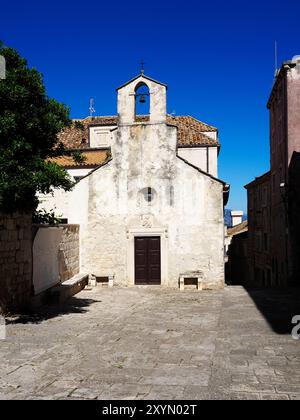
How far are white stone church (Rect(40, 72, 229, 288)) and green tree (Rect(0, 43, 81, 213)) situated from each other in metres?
7.46

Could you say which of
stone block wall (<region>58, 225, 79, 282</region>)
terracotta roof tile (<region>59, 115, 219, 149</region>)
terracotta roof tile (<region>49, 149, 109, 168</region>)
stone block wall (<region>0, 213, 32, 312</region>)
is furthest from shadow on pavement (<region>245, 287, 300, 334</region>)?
terracotta roof tile (<region>49, 149, 109, 168</region>)

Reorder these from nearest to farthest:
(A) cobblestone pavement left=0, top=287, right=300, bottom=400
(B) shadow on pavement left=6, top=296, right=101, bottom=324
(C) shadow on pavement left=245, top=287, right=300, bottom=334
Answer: (A) cobblestone pavement left=0, top=287, right=300, bottom=400 < (C) shadow on pavement left=245, top=287, right=300, bottom=334 < (B) shadow on pavement left=6, top=296, right=101, bottom=324

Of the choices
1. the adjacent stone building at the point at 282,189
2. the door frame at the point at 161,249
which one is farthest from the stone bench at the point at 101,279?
the adjacent stone building at the point at 282,189

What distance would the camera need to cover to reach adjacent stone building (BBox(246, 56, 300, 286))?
1942 cm

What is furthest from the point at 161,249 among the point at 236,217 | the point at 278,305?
the point at 236,217

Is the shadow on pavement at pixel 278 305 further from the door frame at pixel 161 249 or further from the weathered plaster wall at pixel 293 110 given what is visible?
the weathered plaster wall at pixel 293 110

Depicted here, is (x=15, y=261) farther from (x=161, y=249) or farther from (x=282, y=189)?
(x=282, y=189)

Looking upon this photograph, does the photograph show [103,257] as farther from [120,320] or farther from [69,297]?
[120,320]

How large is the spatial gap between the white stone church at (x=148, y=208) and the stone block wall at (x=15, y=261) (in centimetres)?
538

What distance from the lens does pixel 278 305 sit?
13.1 metres

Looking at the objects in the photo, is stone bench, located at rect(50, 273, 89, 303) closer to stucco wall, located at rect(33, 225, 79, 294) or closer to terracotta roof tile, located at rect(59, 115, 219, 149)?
stucco wall, located at rect(33, 225, 79, 294)

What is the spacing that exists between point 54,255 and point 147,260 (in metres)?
4.17

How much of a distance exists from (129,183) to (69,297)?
17.7 ft
